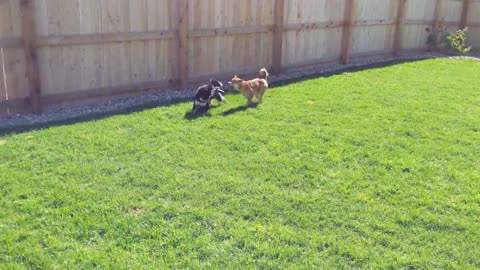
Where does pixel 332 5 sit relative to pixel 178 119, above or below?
above

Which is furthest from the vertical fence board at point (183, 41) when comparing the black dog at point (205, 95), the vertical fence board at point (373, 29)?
the vertical fence board at point (373, 29)

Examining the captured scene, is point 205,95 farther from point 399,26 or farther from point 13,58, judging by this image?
point 399,26

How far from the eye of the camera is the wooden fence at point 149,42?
20.3 feet

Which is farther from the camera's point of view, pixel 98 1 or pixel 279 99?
pixel 279 99

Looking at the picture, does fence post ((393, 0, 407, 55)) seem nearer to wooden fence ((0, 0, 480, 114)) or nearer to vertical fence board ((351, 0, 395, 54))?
vertical fence board ((351, 0, 395, 54))

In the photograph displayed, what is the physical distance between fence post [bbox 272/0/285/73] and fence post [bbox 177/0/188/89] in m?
2.22

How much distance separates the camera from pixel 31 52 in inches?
242

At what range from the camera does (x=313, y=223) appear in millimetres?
3639

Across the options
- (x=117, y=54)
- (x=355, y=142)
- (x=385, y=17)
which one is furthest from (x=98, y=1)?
(x=385, y=17)

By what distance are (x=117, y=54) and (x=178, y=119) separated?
5.34ft

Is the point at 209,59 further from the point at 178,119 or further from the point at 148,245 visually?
the point at 148,245

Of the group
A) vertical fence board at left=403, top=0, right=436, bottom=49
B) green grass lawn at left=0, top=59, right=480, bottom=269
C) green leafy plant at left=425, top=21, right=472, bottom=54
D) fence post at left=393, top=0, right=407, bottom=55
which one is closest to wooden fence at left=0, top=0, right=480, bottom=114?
green grass lawn at left=0, top=59, right=480, bottom=269

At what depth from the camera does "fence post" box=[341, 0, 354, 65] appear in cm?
1099

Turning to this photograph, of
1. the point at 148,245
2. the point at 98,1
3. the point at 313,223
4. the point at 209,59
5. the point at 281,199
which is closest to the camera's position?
the point at 148,245
